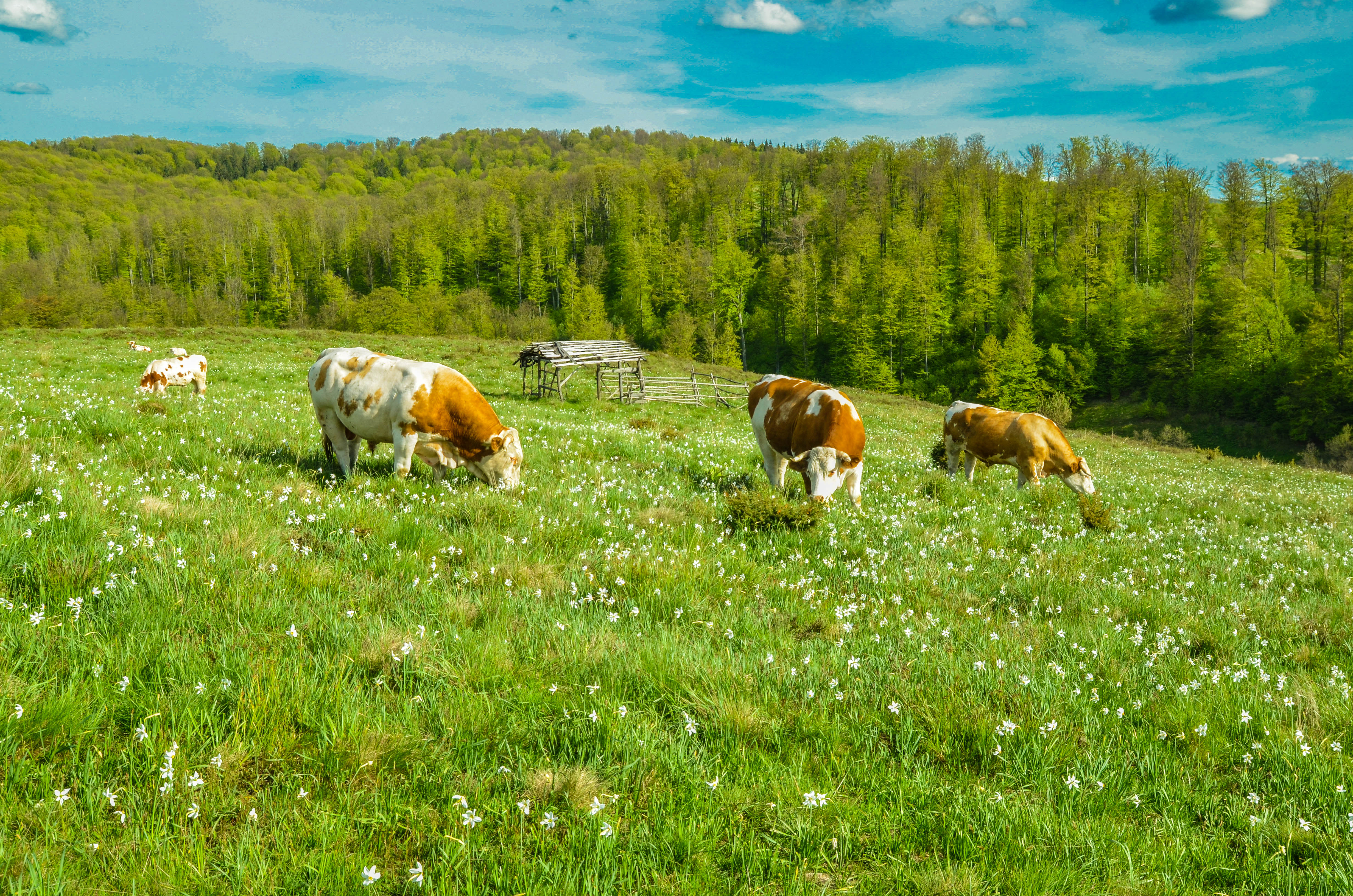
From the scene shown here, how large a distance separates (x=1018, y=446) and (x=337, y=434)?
502 inches

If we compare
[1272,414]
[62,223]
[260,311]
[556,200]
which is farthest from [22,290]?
[1272,414]

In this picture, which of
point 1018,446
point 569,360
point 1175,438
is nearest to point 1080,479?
point 1018,446

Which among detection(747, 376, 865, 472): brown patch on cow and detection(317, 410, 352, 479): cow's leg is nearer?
detection(317, 410, 352, 479): cow's leg

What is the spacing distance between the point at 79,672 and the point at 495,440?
6308 mm

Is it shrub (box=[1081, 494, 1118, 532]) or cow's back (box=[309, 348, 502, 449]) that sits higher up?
cow's back (box=[309, 348, 502, 449])

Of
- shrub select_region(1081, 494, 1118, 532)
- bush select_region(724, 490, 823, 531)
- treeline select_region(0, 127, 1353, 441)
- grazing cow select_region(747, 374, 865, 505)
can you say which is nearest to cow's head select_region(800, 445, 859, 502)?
grazing cow select_region(747, 374, 865, 505)

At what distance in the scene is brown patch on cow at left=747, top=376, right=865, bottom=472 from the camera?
34.2 ft

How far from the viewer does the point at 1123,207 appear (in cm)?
10450

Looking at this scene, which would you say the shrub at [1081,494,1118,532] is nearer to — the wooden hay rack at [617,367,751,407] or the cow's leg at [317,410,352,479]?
the cow's leg at [317,410,352,479]

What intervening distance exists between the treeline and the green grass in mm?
80687

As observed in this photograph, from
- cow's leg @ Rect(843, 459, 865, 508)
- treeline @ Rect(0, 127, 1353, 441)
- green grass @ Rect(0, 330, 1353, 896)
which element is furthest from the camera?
treeline @ Rect(0, 127, 1353, 441)

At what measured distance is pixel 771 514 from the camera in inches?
324

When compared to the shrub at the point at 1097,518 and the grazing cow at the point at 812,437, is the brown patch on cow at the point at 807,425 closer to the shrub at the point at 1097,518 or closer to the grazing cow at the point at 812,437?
the grazing cow at the point at 812,437

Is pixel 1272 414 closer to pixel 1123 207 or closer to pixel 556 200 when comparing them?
pixel 1123 207
